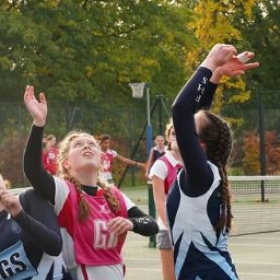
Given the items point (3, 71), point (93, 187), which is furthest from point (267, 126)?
point (93, 187)

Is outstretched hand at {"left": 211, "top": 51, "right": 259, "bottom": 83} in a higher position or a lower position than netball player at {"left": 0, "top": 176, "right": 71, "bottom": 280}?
higher

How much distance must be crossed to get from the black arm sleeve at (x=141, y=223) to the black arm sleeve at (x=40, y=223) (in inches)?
19.5

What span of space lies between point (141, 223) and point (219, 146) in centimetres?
68

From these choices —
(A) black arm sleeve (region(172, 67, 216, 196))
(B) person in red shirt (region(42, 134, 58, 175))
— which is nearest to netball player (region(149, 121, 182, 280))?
(A) black arm sleeve (region(172, 67, 216, 196))

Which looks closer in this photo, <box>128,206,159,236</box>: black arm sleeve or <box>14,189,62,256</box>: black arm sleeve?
<box>14,189,62,256</box>: black arm sleeve

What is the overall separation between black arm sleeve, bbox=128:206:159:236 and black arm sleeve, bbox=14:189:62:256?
496 millimetres

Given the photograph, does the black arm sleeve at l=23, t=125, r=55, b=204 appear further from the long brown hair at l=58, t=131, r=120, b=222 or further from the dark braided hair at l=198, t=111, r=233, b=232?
the dark braided hair at l=198, t=111, r=233, b=232

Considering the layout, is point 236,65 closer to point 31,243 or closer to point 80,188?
point 80,188

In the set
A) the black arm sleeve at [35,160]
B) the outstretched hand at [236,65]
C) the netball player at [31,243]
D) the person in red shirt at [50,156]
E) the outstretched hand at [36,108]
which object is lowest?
the person in red shirt at [50,156]

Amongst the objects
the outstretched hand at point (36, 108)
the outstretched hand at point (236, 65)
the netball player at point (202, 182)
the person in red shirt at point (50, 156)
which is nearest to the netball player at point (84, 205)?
the outstretched hand at point (36, 108)

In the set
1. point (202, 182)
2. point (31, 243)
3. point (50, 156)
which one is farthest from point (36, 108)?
point (50, 156)

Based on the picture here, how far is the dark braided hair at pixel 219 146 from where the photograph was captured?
192 inches

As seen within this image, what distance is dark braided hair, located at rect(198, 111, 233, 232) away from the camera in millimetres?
4887

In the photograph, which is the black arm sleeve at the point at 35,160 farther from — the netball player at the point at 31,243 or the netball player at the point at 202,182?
the netball player at the point at 202,182
